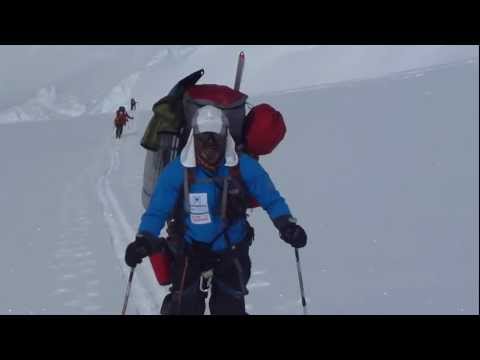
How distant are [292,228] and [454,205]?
9.81ft

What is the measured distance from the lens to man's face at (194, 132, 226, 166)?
3432 mm

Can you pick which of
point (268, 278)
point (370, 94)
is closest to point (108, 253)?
point (268, 278)

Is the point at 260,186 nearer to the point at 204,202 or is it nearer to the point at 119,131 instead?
the point at 204,202

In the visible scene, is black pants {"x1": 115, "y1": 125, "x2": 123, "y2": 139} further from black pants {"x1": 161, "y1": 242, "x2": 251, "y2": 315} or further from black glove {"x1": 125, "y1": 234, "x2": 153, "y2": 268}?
black glove {"x1": 125, "y1": 234, "x2": 153, "y2": 268}

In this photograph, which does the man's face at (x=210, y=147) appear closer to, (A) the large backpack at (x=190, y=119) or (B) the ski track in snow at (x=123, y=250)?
(A) the large backpack at (x=190, y=119)

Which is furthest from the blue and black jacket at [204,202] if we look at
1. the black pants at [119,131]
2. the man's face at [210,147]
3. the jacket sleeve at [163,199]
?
the black pants at [119,131]

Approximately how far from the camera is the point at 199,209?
351 centimetres

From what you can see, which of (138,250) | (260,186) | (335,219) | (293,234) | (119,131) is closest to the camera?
(138,250)

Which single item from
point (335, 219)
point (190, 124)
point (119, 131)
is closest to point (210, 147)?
point (190, 124)

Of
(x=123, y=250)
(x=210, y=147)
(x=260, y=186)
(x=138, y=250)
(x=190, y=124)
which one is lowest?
(x=123, y=250)

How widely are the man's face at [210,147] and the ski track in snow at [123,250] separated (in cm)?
170

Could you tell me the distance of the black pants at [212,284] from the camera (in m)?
3.59

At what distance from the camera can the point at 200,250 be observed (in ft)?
11.8

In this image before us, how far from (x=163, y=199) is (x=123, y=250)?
118 inches
